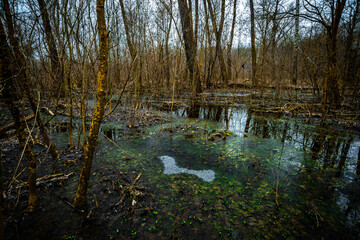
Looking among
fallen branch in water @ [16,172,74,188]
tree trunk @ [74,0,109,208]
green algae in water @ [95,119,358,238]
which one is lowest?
green algae in water @ [95,119,358,238]

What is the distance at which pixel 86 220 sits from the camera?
1.86m

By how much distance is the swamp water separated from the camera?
1867 millimetres

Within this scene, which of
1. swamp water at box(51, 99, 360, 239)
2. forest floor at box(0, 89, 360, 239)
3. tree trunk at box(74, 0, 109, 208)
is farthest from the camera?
swamp water at box(51, 99, 360, 239)

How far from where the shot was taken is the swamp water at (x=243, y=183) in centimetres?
187

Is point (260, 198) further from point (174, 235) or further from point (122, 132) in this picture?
point (122, 132)

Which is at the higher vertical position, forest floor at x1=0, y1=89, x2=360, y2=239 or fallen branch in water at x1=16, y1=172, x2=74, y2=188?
fallen branch in water at x1=16, y1=172, x2=74, y2=188

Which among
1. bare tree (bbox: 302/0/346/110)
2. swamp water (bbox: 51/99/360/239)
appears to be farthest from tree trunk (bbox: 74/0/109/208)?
bare tree (bbox: 302/0/346/110)

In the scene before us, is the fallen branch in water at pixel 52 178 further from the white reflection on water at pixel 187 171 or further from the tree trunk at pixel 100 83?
the white reflection on water at pixel 187 171

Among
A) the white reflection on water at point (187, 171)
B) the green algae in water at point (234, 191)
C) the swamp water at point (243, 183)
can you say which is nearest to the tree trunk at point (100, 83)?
the swamp water at point (243, 183)

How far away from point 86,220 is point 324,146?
15.7 ft

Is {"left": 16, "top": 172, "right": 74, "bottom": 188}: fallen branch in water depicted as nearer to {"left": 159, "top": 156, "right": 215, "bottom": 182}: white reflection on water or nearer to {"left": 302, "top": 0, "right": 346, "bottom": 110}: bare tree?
{"left": 159, "top": 156, "right": 215, "bottom": 182}: white reflection on water

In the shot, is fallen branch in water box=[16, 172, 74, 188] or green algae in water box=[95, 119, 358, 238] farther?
fallen branch in water box=[16, 172, 74, 188]

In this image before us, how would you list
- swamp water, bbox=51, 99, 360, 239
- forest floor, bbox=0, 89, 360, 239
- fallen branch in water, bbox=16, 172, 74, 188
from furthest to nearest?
fallen branch in water, bbox=16, 172, 74, 188, swamp water, bbox=51, 99, 360, 239, forest floor, bbox=0, 89, 360, 239

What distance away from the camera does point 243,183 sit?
2.63 metres
